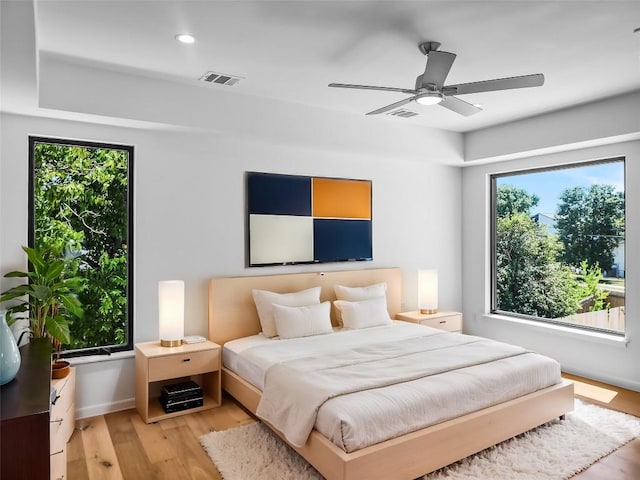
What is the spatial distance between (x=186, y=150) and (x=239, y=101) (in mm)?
642

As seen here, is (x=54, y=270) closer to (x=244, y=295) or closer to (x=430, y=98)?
(x=244, y=295)

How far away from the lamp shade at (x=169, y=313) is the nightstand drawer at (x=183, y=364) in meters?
0.19

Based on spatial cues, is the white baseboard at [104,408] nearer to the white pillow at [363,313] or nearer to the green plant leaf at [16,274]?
the green plant leaf at [16,274]

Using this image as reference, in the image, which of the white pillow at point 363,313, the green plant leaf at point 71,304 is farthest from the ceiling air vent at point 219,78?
the white pillow at point 363,313

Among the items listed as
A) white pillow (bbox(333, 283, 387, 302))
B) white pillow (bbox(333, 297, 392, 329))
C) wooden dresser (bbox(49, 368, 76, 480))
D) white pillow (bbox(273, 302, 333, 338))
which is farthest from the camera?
white pillow (bbox(333, 283, 387, 302))

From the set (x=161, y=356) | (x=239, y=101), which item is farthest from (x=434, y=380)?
(x=239, y=101)

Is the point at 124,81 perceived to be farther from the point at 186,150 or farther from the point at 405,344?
the point at 405,344

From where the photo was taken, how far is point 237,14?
101 inches

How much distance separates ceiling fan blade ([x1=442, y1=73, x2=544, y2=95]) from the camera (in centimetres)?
269

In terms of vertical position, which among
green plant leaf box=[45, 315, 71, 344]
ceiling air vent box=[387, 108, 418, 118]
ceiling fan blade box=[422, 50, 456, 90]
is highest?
ceiling air vent box=[387, 108, 418, 118]

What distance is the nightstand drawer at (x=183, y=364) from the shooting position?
3488 mm

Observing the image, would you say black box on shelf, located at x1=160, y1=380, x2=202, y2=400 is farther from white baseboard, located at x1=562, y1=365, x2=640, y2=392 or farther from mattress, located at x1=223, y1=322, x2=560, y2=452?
white baseboard, located at x1=562, y1=365, x2=640, y2=392

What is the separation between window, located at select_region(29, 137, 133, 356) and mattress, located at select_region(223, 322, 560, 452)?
1017mm

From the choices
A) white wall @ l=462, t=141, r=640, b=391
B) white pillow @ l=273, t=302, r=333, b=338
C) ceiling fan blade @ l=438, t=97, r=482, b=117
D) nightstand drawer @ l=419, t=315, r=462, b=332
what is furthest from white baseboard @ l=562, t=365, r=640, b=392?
ceiling fan blade @ l=438, t=97, r=482, b=117
